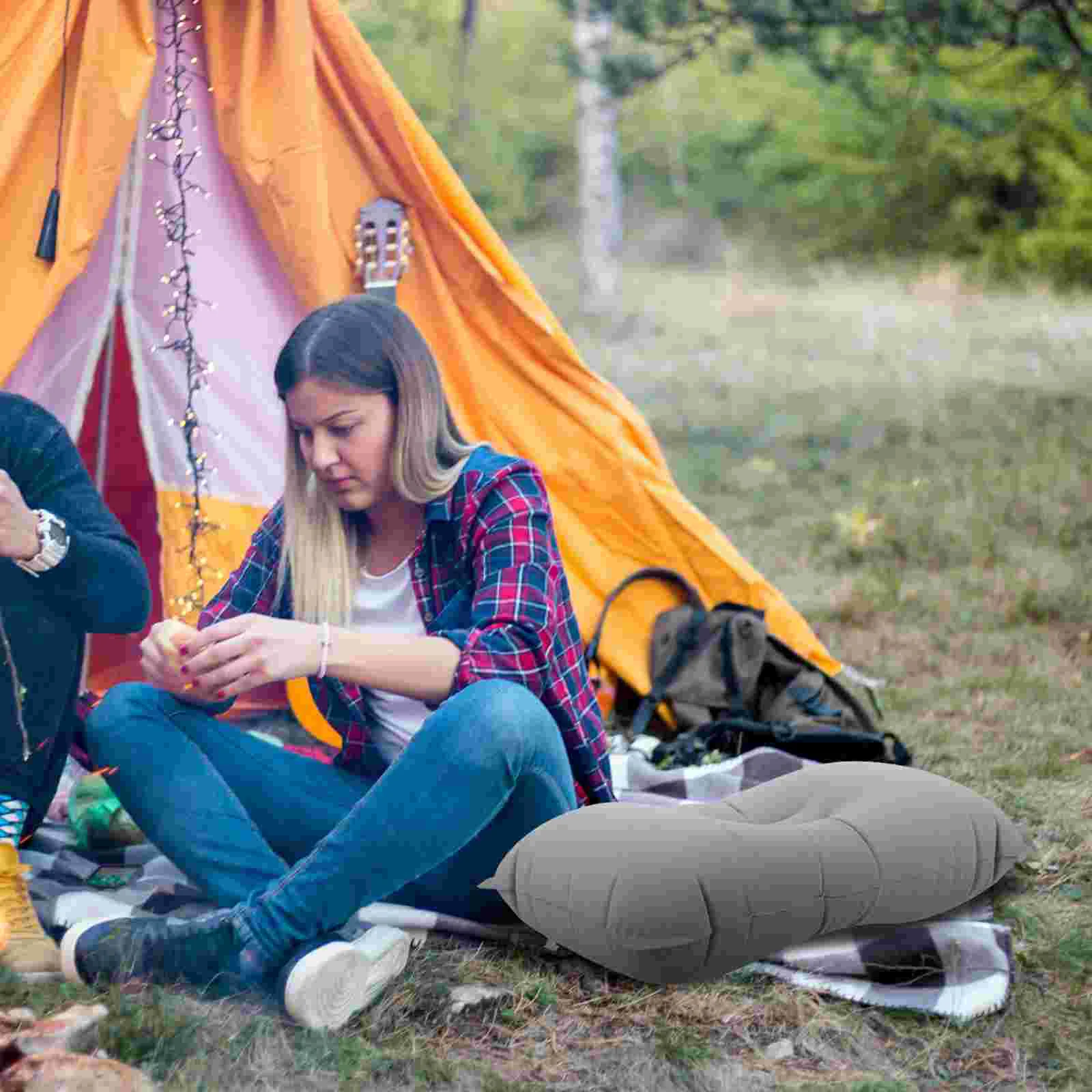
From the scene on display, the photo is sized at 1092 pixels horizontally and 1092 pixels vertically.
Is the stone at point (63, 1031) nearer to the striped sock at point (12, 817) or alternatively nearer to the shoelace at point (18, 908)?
the shoelace at point (18, 908)

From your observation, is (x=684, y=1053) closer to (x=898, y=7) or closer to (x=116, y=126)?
(x=116, y=126)

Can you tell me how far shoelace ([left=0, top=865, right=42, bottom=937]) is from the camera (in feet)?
8.04

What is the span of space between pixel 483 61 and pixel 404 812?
16298mm

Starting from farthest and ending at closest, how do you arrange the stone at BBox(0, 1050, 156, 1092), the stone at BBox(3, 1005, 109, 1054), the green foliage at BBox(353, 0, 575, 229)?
the green foliage at BBox(353, 0, 575, 229) → the stone at BBox(3, 1005, 109, 1054) → the stone at BBox(0, 1050, 156, 1092)

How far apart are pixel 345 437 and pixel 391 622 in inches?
13.7

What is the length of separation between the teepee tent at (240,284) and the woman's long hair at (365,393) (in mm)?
704

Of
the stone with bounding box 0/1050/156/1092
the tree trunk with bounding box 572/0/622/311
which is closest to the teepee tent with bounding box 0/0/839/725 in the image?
the stone with bounding box 0/1050/156/1092

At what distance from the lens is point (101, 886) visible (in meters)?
2.81

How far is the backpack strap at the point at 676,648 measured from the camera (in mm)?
3625

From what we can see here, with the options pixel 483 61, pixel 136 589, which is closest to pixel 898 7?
pixel 136 589

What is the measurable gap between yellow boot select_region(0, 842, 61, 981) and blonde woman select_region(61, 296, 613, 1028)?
86 millimetres

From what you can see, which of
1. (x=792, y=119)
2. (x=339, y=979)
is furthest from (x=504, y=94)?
(x=339, y=979)

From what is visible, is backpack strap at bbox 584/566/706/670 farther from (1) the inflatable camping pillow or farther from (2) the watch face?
(2) the watch face

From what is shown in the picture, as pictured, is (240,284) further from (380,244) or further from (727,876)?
(727,876)
